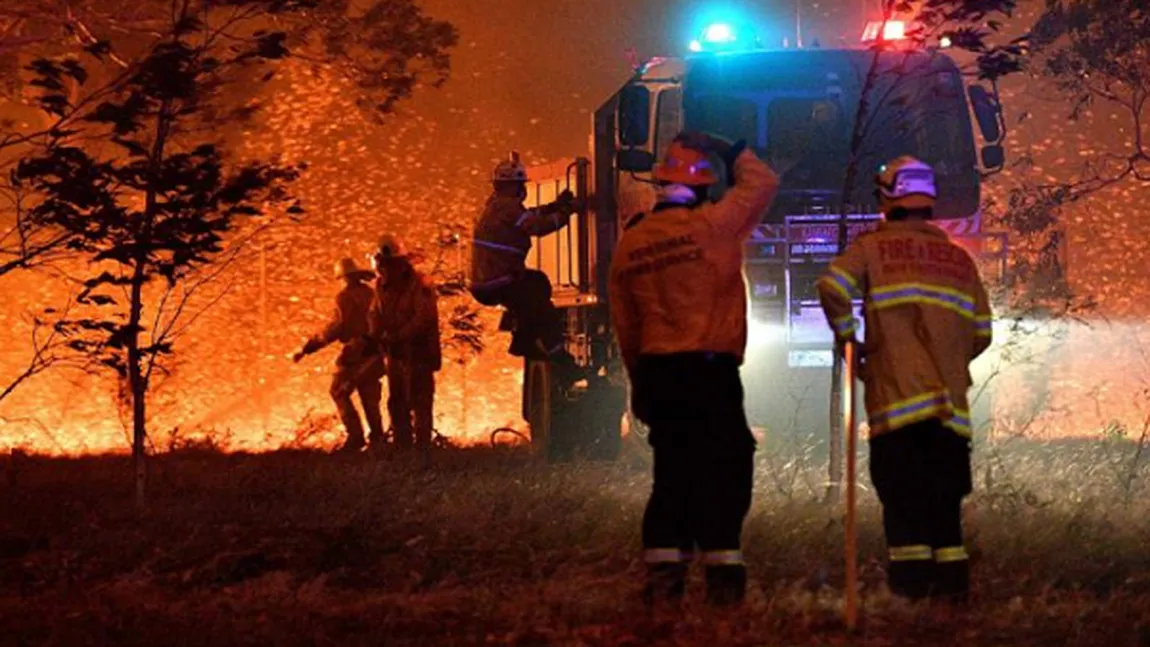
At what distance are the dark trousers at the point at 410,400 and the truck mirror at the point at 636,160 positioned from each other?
3.74 m

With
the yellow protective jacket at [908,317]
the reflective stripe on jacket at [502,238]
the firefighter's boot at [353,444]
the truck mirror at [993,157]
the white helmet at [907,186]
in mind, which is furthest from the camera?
the firefighter's boot at [353,444]

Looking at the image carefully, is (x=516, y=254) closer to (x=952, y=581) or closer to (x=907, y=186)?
(x=907, y=186)

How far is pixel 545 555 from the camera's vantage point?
9633mm

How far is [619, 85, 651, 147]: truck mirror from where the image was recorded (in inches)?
542

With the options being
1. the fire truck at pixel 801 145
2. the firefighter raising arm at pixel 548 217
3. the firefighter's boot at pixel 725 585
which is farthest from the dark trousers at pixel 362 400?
the firefighter's boot at pixel 725 585

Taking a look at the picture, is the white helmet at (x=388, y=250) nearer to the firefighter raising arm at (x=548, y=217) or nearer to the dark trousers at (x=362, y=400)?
the firefighter raising arm at (x=548, y=217)

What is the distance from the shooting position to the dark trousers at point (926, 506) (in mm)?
8016

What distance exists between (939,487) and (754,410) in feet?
18.1

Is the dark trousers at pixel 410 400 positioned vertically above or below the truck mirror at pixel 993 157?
below

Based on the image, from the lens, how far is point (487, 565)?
31.1ft

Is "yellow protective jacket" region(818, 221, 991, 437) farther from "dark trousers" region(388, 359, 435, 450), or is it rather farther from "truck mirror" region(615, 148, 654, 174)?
"dark trousers" region(388, 359, 435, 450)

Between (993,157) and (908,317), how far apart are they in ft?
19.1

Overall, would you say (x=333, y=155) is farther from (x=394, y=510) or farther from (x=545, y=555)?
(x=545, y=555)

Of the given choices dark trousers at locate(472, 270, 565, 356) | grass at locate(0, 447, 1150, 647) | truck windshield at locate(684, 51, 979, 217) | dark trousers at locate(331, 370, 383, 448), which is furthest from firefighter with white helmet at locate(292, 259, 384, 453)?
truck windshield at locate(684, 51, 979, 217)
